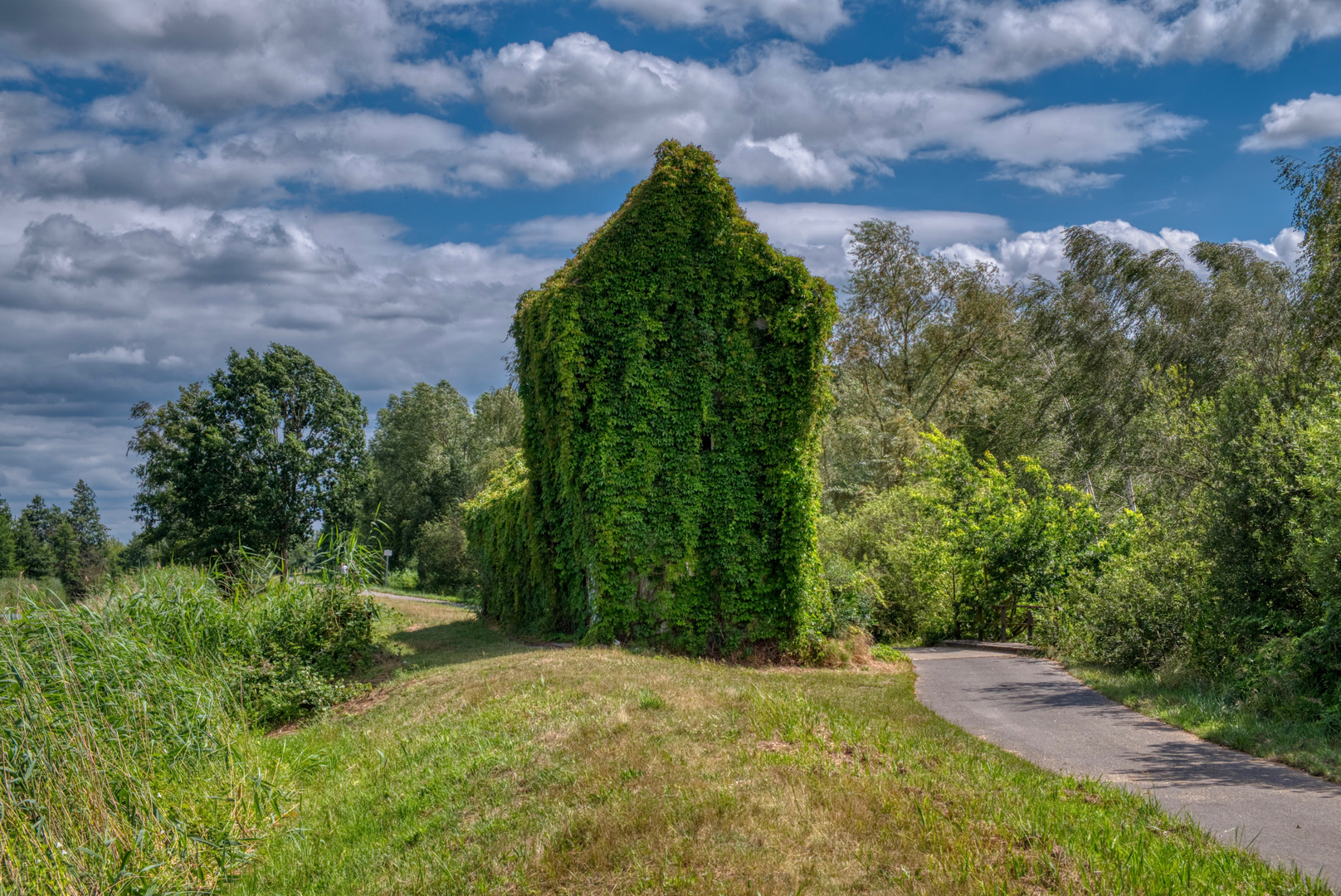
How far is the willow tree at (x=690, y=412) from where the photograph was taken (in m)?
15.9

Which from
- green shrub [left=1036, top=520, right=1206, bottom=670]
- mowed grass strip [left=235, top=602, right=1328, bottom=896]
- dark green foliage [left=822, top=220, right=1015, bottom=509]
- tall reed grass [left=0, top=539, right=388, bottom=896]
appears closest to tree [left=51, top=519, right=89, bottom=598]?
dark green foliage [left=822, top=220, right=1015, bottom=509]

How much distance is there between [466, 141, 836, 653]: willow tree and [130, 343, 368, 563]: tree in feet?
95.8

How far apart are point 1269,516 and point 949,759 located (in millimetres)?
7956

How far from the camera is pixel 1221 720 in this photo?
32.4 feet

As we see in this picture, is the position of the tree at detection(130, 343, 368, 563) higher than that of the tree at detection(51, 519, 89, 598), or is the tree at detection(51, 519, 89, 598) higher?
the tree at detection(130, 343, 368, 563)

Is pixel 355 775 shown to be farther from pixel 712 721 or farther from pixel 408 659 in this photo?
pixel 408 659

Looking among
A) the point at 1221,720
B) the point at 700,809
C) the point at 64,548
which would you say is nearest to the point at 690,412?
the point at 1221,720

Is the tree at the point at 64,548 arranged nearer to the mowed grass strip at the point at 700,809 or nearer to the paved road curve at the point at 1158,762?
the mowed grass strip at the point at 700,809

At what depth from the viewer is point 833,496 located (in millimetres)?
38375

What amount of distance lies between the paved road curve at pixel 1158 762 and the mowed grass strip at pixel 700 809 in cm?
64

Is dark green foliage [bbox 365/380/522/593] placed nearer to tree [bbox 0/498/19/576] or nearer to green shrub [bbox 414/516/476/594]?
green shrub [bbox 414/516/476/594]

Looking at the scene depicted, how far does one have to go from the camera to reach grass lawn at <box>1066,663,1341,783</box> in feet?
27.1

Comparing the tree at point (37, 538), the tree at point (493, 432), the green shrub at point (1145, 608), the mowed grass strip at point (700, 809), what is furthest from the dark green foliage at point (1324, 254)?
the tree at point (37, 538)

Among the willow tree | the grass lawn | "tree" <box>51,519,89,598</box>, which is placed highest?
the willow tree
